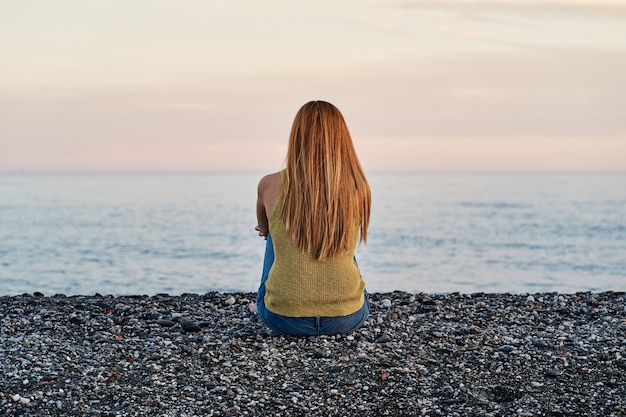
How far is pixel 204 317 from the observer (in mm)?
7242

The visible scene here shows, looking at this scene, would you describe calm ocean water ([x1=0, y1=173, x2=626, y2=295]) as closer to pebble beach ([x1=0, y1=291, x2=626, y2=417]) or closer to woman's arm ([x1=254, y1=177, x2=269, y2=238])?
pebble beach ([x1=0, y1=291, x2=626, y2=417])

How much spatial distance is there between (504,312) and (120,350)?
3965 mm

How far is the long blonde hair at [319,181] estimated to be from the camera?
5.77 metres

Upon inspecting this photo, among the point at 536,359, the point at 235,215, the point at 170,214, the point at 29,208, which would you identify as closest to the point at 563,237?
the point at 235,215

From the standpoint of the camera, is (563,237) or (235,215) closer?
(563,237)

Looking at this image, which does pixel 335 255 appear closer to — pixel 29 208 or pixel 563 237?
pixel 563 237

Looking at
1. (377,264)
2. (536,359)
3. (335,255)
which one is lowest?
(377,264)

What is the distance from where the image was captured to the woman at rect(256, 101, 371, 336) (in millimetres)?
5789

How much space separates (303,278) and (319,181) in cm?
84

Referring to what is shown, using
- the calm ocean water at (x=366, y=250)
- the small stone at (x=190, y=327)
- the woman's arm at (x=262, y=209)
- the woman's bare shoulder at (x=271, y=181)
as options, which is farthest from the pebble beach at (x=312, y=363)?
the calm ocean water at (x=366, y=250)

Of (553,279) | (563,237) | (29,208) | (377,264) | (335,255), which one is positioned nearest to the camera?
(335,255)

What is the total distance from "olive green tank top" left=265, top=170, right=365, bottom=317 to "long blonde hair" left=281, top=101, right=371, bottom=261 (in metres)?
0.09

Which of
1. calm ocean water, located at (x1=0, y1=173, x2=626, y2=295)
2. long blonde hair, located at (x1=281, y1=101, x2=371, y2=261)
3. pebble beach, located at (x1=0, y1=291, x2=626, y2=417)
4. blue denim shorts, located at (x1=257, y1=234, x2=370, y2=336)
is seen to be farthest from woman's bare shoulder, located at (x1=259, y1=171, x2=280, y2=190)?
calm ocean water, located at (x1=0, y1=173, x2=626, y2=295)

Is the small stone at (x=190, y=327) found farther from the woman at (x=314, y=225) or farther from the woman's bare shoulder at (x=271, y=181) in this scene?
the woman's bare shoulder at (x=271, y=181)
